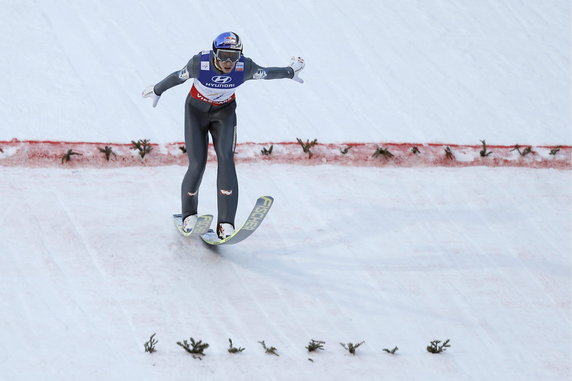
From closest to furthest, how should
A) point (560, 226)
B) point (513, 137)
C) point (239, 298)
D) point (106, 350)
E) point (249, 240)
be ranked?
1. point (106, 350)
2. point (239, 298)
3. point (249, 240)
4. point (560, 226)
5. point (513, 137)

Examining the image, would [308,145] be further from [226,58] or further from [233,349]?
[233,349]

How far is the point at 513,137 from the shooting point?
1180 cm

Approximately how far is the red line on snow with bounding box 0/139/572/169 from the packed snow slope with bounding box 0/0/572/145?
0.31 metres

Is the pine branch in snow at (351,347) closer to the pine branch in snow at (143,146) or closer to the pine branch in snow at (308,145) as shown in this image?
the pine branch in snow at (308,145)

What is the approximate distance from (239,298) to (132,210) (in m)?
1.70

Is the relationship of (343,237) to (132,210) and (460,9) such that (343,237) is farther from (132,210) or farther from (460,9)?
(460,9)

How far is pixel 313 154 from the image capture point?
10.7 metres

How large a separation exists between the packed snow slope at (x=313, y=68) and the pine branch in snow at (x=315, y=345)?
144 inches

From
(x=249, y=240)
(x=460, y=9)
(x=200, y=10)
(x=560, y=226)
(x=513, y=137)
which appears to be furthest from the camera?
(x=460, y=9)

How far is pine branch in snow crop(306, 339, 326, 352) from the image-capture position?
25.8 feet

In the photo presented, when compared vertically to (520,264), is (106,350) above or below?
below

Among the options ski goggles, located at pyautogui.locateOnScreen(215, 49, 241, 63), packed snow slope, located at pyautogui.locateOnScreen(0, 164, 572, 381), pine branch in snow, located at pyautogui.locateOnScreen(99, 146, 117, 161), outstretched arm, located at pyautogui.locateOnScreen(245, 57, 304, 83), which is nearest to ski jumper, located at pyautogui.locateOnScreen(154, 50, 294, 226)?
outstretched arm, located at pyautogui.locateOnScreen(245, 57, 304, 83)

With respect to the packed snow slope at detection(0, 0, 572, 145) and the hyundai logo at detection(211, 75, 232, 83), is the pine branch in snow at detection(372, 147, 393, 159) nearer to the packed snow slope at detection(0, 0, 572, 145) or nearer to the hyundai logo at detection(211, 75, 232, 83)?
the packed snow slope at detection(0, 0, 572, 145)

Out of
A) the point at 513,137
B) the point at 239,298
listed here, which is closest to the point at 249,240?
the point at 239,298
